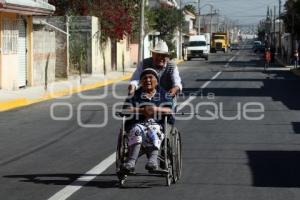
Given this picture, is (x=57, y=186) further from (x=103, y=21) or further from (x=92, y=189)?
(x=103, y=21)

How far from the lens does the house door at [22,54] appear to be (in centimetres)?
3059

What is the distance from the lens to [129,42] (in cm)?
5959

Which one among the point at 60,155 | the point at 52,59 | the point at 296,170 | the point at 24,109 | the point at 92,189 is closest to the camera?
the point at 92,189

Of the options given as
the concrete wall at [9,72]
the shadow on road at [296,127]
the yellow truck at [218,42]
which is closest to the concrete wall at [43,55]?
the concrete wall at [9,72]

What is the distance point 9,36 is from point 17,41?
1210mm

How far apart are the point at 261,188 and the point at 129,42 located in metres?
50.6

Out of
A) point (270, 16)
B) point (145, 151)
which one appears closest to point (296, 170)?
point (145, 151)

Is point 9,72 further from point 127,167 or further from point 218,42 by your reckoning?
point 218,42

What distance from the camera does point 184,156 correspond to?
482 inches

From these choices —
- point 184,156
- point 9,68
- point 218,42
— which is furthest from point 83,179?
point 218,42

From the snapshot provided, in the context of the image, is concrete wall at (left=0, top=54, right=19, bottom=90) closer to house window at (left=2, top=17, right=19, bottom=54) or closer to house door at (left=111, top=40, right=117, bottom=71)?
house window at (left=2, top=17, right=19, bottom=54)

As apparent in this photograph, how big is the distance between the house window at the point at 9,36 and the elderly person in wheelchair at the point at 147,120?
19.0 m

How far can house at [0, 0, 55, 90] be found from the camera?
2752 centimetres

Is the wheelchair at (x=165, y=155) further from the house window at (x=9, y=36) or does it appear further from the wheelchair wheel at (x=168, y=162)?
the house window at (x=9, y=36)
